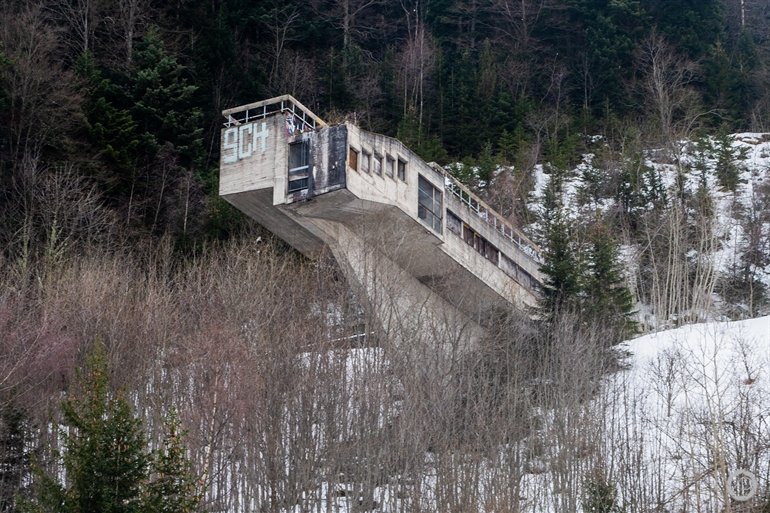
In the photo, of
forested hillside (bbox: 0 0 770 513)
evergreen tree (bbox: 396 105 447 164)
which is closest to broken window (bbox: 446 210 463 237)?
forested hillside (bbox: 0 0 770 513)

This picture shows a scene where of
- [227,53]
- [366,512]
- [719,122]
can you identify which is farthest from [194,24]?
[366,512]

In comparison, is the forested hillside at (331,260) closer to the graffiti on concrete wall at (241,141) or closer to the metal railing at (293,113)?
the graffiti on concrete wall at (241,141)

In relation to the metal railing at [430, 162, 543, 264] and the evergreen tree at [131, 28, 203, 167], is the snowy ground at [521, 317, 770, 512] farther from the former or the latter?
the evergreen tree at [131, 28, 203, 167]

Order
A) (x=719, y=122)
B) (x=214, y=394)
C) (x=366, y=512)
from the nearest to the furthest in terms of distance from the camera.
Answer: (x=366, y=512), (x=214, y=394), (x=719, y=122)

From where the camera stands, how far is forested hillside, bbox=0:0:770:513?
22.5 metres

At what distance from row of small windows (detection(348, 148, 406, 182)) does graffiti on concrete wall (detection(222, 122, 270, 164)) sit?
248 cm

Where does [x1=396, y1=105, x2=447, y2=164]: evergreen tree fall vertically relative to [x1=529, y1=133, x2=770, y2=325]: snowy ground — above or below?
above

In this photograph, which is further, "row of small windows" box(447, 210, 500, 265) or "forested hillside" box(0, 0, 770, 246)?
"forested hillside" box(0, 0, 770, 246)

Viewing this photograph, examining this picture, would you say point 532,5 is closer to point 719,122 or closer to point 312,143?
point 719,122

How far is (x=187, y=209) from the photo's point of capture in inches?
1433

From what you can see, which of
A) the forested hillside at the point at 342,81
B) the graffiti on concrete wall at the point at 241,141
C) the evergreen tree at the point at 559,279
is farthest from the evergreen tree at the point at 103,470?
the forested hillside at the point at 342,81

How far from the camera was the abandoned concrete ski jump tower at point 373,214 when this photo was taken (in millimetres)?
27589

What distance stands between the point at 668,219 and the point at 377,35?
22.6m

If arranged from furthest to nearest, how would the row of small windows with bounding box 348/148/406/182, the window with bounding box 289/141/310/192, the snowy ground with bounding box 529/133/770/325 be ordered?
the snowy ground with bounding box 529/133/770/325
the row of small windows with bounding box 348/148/406/182
the window with bounding box 289/141/310/192
